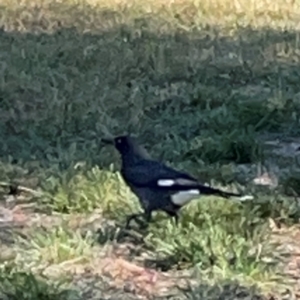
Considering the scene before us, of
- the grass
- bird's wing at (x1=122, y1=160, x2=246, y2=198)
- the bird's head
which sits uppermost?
the bird's head

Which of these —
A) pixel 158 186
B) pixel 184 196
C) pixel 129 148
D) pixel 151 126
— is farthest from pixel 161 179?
pixel 151 126

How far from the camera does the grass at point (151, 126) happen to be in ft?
19.6

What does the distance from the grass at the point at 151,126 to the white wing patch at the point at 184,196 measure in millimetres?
111

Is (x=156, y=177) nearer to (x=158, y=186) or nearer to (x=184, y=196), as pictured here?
(x=158, y=186)

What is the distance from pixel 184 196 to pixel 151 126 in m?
2.98

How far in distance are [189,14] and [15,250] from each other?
8.07 meters

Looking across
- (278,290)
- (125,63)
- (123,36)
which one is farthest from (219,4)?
(278,290)

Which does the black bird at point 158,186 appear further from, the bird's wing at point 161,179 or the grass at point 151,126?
the grass at point 151,126

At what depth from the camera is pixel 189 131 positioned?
9.04 m

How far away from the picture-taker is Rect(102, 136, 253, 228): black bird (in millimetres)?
6266

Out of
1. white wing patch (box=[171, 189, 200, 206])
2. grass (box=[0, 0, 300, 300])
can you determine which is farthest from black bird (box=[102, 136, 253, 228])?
grass (box=[0, 0, 300, 300])

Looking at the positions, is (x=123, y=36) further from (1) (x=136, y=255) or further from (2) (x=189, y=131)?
(1) (x=136, y=255)

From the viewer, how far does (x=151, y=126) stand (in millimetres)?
9219

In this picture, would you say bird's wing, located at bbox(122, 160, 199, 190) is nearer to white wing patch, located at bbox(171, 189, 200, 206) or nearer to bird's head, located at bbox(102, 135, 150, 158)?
white wing patch, located at bbox(171, 189, 200, 206)
